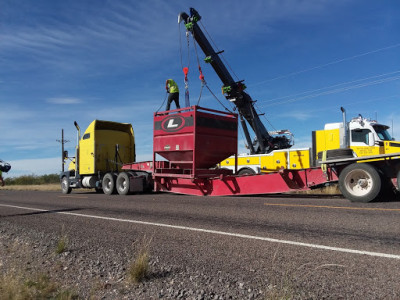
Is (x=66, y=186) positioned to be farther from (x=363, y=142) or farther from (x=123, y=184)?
(x=363, y=142)

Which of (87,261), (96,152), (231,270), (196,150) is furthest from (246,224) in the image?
(96,152)

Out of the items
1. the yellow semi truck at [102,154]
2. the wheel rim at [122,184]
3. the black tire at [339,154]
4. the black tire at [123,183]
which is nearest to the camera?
the black tire at [339,154]

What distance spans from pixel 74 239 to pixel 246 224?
2909mm

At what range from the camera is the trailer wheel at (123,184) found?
14632 millimetres

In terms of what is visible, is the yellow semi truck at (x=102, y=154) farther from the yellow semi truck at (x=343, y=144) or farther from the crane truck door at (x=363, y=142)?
the crane truck door at (x=363, y=142)

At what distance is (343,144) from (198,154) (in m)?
6.15

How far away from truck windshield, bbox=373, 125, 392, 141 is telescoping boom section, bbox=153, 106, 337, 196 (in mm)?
5740

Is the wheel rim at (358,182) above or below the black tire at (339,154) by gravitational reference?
below

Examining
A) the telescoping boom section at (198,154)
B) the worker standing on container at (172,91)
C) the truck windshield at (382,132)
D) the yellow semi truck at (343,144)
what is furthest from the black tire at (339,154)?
the worker standing on container at (172,91)

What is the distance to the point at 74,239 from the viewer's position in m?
5.26

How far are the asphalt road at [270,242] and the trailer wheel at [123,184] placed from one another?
21.9ft

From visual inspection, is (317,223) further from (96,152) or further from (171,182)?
(96,152)

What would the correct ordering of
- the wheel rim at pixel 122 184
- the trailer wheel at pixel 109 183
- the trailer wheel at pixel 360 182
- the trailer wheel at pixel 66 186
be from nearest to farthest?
the trailer wheel at pixel 360 182 → the wheel rim at pixel 122 184 → the trailer wheel at pixel 109 183 → the trailer wheel at pixel 66 186

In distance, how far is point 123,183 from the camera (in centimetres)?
1500
